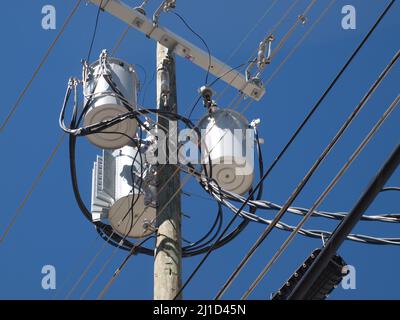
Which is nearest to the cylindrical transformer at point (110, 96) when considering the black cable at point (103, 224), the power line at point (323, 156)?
the black cable at point (103, 224)

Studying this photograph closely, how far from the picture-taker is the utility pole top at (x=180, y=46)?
973cm

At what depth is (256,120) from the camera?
915 cm

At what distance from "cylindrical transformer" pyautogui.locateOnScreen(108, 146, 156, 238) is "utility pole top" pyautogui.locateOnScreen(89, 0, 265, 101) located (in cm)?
114

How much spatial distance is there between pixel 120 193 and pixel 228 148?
1420 millimetres

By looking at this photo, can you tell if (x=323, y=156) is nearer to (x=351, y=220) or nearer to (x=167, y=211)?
(x=351, y=220)

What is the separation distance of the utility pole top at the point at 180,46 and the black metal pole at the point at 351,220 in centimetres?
455

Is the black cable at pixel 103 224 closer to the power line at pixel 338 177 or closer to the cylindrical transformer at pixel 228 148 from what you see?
the cylindrical transformer at pixel 228 148

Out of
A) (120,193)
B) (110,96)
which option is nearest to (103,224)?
(120,193)

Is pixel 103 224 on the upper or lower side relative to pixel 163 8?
lower

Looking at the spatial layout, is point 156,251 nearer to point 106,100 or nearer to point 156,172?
point 156,172

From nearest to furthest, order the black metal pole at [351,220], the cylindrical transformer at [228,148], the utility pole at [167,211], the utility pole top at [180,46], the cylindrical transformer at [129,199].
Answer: the black metal pole at [351,220]
the utility pole at [167,211]
the cylindrical transformer at [228,148]
the cylindrical transformer at [129,199]
the utility pole top at [180,46]

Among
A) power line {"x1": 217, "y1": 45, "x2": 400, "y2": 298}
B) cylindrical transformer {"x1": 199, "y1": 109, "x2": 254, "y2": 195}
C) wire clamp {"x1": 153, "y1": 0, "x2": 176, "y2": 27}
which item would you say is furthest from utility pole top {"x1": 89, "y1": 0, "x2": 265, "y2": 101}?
power line {"x1": 217, "y1": 45, "x2": 400, "y2": 298}

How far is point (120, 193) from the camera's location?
9594mm
